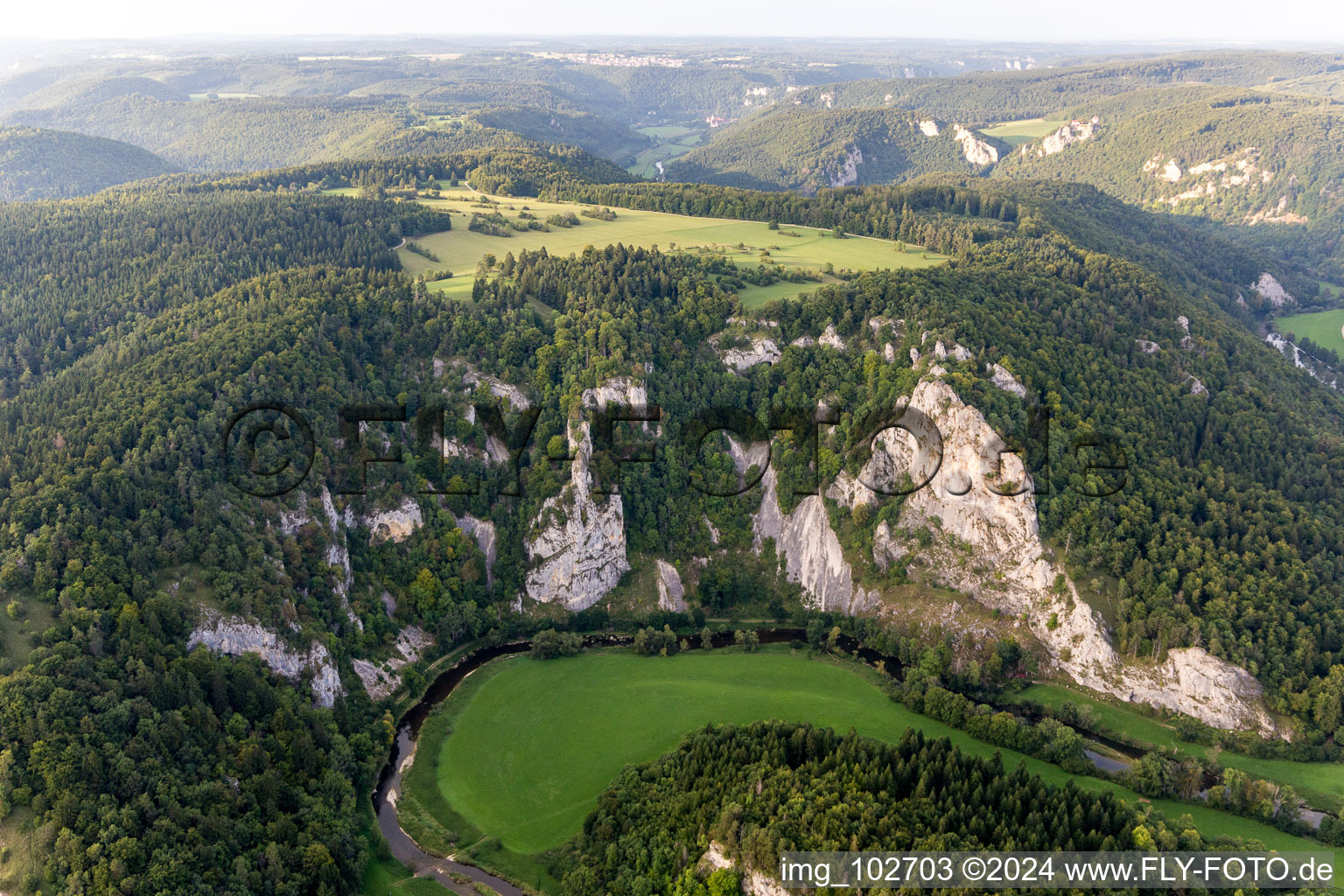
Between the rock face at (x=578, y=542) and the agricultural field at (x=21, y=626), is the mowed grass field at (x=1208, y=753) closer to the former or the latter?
the rock face at (x=578, y=542)

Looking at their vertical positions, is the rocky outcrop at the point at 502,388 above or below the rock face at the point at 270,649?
above

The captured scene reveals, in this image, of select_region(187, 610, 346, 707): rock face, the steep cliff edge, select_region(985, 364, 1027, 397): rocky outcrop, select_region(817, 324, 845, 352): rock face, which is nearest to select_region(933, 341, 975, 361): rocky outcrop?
select_region(985, 364, 1027, 397): rocky outcrop

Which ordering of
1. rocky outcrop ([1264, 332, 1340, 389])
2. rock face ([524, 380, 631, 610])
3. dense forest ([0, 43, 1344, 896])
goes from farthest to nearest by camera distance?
rocky outcrop ([1264, 332, 1340, 389]) → rock face ([524, 380, 631, 610]) → dense forest ([0, 43, 1344, 896])

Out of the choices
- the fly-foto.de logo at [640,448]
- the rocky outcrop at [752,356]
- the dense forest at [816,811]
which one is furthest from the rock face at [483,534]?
the rocky outcrop at [752,356]

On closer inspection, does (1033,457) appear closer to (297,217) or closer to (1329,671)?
(1329,671)

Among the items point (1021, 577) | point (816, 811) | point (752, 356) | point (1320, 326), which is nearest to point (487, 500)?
point (752, 356)

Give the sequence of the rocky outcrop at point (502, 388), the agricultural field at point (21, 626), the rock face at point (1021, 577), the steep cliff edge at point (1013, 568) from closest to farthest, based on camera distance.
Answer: the agricultural field at point (21, 626) < the rock face at point (1021, 577) < the steep cliff edge at point (1013, 568) < the rocky outcrop at point (502, 388)

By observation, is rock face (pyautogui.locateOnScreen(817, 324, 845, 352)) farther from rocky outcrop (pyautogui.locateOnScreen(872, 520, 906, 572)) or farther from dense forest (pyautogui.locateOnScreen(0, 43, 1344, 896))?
rocky outcrop (pyautogui.locateOnScreen(872, 520, 906, 572))
